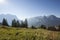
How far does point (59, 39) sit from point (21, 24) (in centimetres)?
7140

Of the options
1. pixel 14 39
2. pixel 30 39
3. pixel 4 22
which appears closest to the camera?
pixel 30 39

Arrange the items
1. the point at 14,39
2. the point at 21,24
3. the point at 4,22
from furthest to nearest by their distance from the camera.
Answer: the point at 21,24
the point at 4,22
the point at 14,39

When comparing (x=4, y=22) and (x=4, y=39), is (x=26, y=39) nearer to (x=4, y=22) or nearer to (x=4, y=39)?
(x=4, y=39)

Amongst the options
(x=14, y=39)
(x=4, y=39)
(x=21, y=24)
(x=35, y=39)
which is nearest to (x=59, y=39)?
(x=35, y=39)

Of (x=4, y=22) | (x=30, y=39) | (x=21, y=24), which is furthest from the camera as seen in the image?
(x=21, y=24)

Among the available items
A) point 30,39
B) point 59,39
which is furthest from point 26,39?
point 59,39

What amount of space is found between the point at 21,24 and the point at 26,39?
72.0 m

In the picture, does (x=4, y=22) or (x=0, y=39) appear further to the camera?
(x=4, y=22)

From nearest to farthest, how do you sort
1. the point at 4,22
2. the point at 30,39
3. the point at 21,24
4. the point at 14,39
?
the point at 30,39
the point at 14,39
the point at 4,22
the point at 21,24

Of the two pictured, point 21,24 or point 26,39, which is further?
point 21,24

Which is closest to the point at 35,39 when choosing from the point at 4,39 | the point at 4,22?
the point at 4,39

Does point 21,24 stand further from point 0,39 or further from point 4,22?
point 0,39

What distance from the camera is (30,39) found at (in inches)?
342

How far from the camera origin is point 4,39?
362 inches
